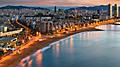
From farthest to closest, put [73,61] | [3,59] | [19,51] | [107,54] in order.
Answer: [107,54] < [19,51] < [73,61] < [3,59]

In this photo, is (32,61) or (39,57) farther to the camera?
(39,57)

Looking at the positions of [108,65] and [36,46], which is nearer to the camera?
[108,65]

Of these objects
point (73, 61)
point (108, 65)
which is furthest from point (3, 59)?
point (108, 65)

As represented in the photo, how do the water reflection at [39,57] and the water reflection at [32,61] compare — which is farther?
the water reflection at [39,57]

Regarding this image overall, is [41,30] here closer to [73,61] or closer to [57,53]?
[57,53]

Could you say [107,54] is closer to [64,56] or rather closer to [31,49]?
[64,56]

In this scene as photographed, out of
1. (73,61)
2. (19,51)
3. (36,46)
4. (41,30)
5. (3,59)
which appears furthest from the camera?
(41,30)

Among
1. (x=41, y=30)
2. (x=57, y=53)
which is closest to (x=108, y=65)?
(x=57, y=53)

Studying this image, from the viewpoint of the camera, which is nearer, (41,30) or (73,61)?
(73,61)

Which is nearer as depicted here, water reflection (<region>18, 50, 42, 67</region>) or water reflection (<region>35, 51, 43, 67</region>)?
water reflection (<region>18, 50, 42, 67</region>)
